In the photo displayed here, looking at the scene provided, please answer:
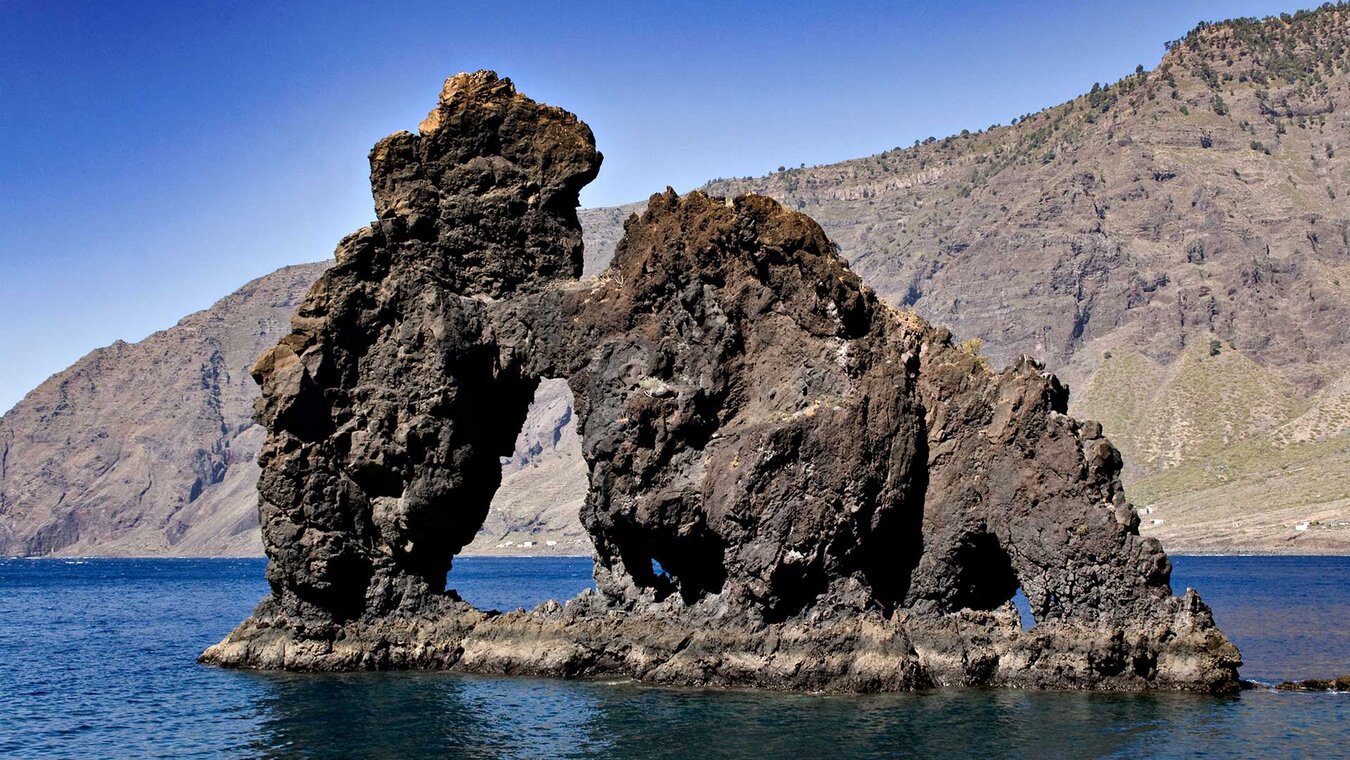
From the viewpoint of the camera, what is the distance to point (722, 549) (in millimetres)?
42594

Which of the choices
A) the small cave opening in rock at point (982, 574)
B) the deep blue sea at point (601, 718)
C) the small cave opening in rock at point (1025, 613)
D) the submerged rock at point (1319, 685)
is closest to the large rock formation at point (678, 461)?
the small cave opening in rock at point (982, 574)

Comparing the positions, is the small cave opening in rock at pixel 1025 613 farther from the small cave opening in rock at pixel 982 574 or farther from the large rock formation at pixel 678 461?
the large rock formation at pixel 678 461

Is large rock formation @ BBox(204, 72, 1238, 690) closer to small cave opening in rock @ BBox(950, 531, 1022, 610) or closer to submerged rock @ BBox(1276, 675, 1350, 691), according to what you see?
small cave opening in rock @ BBox(950, 531, 1022, 610)

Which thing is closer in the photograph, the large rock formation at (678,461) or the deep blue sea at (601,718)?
the deep blue sea at (601,718)

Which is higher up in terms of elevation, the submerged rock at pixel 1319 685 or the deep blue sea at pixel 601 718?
the deep blue sea at pixel 601 718

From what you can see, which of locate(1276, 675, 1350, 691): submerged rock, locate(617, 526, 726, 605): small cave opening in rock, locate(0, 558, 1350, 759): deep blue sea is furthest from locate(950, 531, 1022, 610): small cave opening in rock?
locate(1276, 675, 1350, 691): submerged rock

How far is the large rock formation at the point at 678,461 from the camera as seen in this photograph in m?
39.9

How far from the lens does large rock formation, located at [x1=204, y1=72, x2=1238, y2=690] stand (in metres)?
39.9

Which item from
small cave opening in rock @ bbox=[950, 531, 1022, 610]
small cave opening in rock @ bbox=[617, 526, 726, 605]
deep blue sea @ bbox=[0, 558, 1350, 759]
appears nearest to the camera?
deep blue sea @ bbox=[0, 558, 1350, 759]

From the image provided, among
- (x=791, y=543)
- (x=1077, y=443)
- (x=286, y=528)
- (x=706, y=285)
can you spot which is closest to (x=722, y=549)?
(x=791, y=543)

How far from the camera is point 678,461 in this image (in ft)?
141

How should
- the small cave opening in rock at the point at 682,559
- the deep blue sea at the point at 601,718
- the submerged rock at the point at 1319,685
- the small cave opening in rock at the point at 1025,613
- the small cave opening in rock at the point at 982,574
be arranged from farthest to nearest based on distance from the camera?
the small cave opening in rock at the point at 1025,613
the small cave opening in rock at the point at 682,559
the small cave opening in rock at the point at 982,574
the submerged rock at the point at 1319,685
the deep blue sea at the point at 601,718

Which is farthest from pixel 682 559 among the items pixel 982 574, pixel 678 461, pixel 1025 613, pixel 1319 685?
pixel 1025 613

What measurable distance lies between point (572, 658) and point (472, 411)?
1079 centimetres
